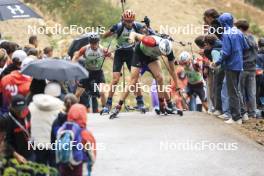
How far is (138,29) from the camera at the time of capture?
1534 cm

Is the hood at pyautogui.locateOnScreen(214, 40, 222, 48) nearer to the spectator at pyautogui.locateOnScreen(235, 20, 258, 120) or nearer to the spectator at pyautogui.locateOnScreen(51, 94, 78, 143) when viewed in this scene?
the spectator at pyautogui.locateOnScreen(235, 20, 258, 120)

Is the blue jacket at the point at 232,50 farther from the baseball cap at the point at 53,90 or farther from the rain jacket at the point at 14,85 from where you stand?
the baseball cap at the point at 53,90

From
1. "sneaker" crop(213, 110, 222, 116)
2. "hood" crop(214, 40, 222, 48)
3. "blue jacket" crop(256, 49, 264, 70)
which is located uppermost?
"hood" crop(214, 40, 222, 48)

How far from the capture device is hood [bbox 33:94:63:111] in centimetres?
967

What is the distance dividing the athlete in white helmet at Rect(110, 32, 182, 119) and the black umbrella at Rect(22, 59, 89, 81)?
4.01 meters

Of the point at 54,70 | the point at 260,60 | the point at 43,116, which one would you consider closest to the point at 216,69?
the point at 260,60

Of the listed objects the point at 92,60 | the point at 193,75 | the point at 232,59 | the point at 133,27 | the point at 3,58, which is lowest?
the point at 193,75

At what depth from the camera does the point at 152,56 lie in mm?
15102

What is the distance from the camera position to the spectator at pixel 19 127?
9.61 meters

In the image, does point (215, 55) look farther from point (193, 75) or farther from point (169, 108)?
point (193, 75)

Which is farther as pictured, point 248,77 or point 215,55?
point 248,77

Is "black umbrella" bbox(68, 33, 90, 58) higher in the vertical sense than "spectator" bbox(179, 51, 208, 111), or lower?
higher

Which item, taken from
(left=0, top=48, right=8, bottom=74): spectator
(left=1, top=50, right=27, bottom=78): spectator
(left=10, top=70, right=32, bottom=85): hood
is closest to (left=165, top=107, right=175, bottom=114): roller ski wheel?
(left=0, top=48, right=8, bottom=74): spectator

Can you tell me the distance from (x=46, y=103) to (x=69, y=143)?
921 millimetres
